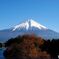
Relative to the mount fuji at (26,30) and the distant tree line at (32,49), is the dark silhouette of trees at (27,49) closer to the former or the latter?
the distant tree line at (32,49)

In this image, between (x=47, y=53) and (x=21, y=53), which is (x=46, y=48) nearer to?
(x=47, y=53)

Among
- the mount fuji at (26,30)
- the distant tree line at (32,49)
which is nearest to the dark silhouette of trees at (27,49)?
Answer: the distant tree line at (32,49)

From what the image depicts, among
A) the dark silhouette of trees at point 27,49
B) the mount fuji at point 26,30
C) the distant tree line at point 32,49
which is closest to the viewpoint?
the dark silhouette of trees at point 27,49

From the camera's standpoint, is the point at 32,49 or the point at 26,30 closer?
the point at 32,49

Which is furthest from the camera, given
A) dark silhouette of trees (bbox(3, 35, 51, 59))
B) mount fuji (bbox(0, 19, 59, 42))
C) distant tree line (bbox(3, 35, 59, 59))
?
mount fuji (bbox(0, 19, 59, 42))

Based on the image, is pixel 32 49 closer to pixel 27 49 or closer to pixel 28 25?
pixel 27 49

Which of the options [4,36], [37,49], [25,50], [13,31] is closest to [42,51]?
[37,49]

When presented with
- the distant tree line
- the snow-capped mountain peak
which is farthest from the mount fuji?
the distant tree line

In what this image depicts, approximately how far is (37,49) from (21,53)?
3486 millimetres

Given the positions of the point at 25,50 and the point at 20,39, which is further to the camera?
the point at 20,39

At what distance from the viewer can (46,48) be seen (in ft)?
94.3

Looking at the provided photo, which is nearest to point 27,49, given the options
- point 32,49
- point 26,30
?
point 32,49

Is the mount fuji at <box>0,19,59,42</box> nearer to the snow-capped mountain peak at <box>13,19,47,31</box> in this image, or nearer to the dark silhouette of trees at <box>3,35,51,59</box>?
the snow-capped mountain peak at <box>13,19,47,31</box>

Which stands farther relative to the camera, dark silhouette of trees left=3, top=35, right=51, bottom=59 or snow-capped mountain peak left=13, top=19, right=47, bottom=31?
snow-capped mountain peak left=13, top=19, right=47, bottom=31
